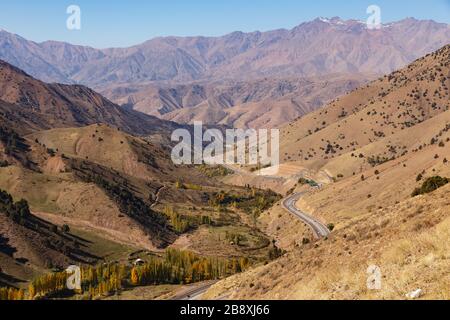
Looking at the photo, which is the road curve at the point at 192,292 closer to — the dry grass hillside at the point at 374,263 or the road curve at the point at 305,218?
the dry grass hillside at the point at 374,263

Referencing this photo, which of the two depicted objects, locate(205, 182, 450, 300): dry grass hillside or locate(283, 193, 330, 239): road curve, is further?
locate(283, 193, 330, 239): road curve

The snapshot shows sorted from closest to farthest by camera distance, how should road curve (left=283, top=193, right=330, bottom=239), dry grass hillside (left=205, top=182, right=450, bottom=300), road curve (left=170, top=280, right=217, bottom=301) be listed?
dry grass hillside (left=205, top=182, right=450, bottom=300)
road curve (left=170, top=280, right=217, bottom=301)
road curve (left=283, top=193, right=330, bottom=239)

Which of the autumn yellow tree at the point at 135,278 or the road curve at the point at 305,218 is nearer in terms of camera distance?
the autumn yellow tree at the point at 135,278

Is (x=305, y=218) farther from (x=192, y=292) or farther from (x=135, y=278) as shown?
(x=192, y=292)

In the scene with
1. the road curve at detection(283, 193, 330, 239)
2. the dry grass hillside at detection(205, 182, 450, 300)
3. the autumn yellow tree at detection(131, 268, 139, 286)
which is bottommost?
the dry grass hillside at detection(205, 182, 450, 300)

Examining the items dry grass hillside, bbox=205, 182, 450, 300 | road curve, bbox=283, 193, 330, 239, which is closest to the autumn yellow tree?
road curve, bbox=283, 193, 330, 239

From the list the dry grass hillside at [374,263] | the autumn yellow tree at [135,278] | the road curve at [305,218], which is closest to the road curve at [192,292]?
the dry grass hillside at [374,263]

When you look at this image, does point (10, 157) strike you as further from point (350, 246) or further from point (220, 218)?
point (350, 246)

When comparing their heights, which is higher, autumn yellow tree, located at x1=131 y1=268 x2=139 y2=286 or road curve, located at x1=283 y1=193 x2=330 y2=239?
road curve, located at x1=283 y1=193 x2=330 y2=239

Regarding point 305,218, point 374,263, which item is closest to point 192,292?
point 374,263

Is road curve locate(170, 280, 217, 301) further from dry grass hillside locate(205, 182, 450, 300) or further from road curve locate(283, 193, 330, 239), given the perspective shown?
road curve locate(283, 193, 330, 239)
